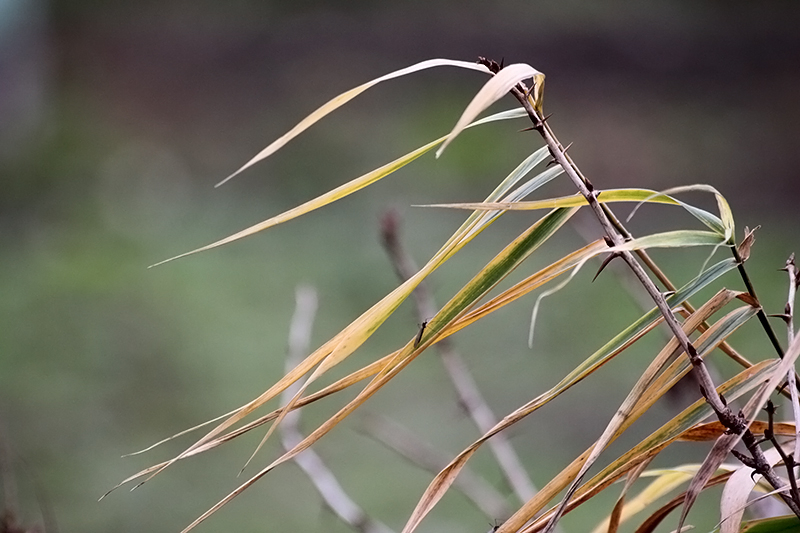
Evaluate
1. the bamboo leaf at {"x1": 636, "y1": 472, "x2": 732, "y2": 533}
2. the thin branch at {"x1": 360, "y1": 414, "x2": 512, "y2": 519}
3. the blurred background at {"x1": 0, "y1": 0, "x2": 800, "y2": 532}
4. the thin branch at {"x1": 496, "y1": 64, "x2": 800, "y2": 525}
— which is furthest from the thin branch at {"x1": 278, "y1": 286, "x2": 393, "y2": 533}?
the blurred background at {"x1": 0, "y1": 0, "x2": 800, "y2": 532}

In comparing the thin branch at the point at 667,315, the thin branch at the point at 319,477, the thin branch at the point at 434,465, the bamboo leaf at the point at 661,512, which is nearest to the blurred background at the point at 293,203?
the thin branch at the point at 434,465

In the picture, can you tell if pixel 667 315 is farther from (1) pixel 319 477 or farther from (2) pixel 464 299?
(1) pixel 319 477

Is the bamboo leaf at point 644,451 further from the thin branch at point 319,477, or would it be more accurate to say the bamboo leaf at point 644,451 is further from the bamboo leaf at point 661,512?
the thin branch at point 319,477

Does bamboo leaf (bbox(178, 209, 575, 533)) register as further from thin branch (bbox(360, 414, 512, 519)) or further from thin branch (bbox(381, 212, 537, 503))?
thin branch (bbox(381, 212, 537, 503))

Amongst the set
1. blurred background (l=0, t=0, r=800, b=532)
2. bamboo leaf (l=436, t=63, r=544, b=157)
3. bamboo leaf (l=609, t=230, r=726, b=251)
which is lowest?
blurred background (l=0, t=0, r=800, b=532)

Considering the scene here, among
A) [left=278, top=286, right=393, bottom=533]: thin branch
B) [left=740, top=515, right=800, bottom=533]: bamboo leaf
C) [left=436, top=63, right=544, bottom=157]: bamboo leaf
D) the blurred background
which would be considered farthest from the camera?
the blurred background
